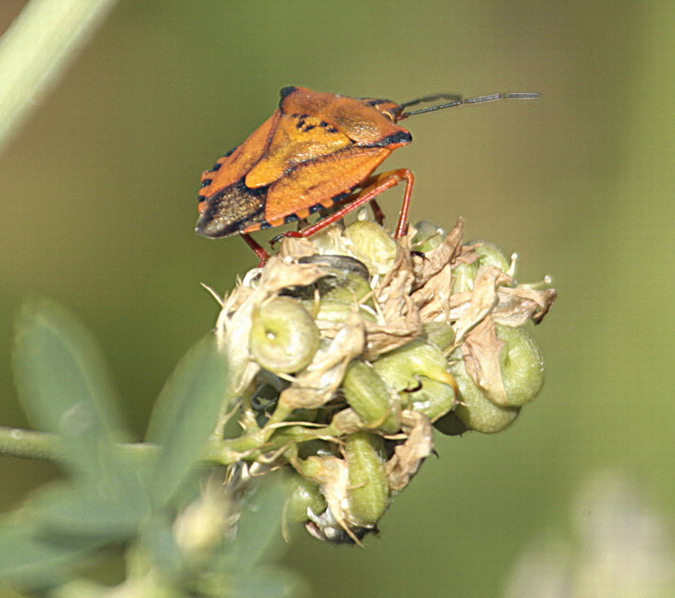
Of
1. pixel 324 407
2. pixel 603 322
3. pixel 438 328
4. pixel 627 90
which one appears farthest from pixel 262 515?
pixel 627 90

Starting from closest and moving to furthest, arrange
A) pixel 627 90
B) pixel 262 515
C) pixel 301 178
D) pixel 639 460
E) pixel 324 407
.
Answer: pixel 262 515
pixel 324 407
pixel 301 178
pixel 639 460
pixel 627 90

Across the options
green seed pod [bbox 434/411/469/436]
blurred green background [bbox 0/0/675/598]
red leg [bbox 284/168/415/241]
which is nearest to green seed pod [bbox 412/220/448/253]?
red leg [bbox 284/168/415/241]

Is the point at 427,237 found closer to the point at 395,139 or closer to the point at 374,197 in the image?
the point at 374,197

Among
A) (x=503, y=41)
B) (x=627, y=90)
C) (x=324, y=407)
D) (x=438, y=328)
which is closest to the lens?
(x=324, y=407)

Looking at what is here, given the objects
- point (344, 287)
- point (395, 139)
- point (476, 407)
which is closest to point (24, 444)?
point (344, 287)

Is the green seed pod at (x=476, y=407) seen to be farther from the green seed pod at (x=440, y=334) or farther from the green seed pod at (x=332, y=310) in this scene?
the green seed pod at (x=332, y=310)

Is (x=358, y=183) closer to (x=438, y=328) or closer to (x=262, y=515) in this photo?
(x=438, y=328)
